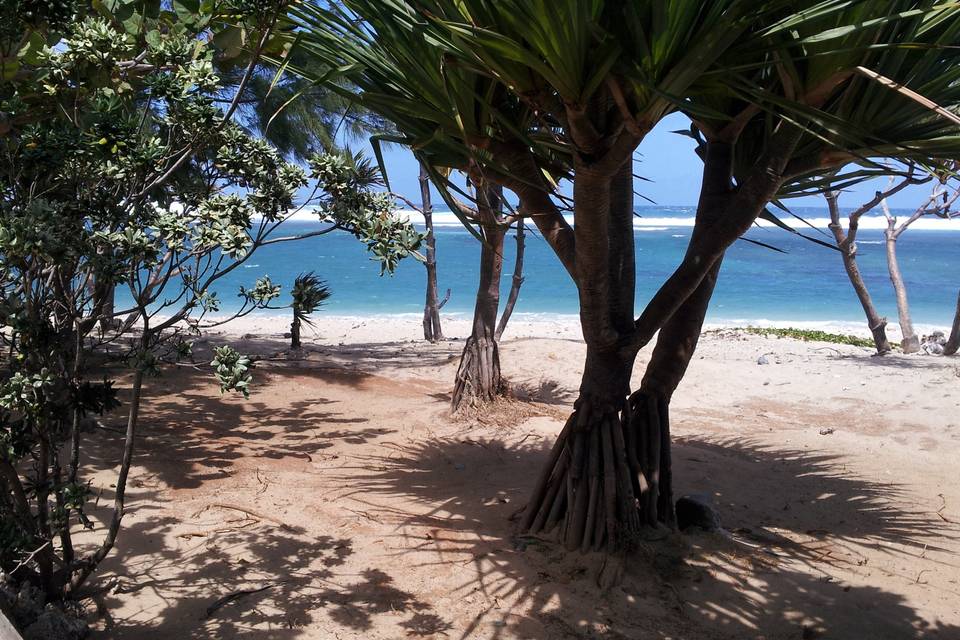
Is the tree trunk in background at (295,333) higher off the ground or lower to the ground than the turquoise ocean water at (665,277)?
lower

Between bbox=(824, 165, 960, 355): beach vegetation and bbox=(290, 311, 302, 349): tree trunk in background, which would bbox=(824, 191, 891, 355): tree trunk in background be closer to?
bbox=(824, 165, 960, 355): beach vegetation

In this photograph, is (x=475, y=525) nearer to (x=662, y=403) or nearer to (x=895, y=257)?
(x=662, y=403)

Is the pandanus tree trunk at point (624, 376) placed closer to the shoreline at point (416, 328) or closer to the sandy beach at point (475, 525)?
the sandy beach at point (475, 525)

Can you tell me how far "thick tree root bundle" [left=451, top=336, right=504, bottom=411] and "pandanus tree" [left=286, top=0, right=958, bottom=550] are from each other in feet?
8.99

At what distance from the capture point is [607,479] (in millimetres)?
3500

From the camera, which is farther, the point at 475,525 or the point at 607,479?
the point at 475,525

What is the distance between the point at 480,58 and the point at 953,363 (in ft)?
29.7

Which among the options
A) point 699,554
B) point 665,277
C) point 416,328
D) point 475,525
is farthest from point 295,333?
point 665,277

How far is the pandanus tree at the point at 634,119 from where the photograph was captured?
2432mm

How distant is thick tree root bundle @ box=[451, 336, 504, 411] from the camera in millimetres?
6582

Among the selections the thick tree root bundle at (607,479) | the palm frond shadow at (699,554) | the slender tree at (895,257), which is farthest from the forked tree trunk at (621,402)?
the slender tree at (895,257)

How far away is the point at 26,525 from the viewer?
2.75 m

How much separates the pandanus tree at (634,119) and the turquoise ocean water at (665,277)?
11821mm

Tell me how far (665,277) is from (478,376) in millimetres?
33967
